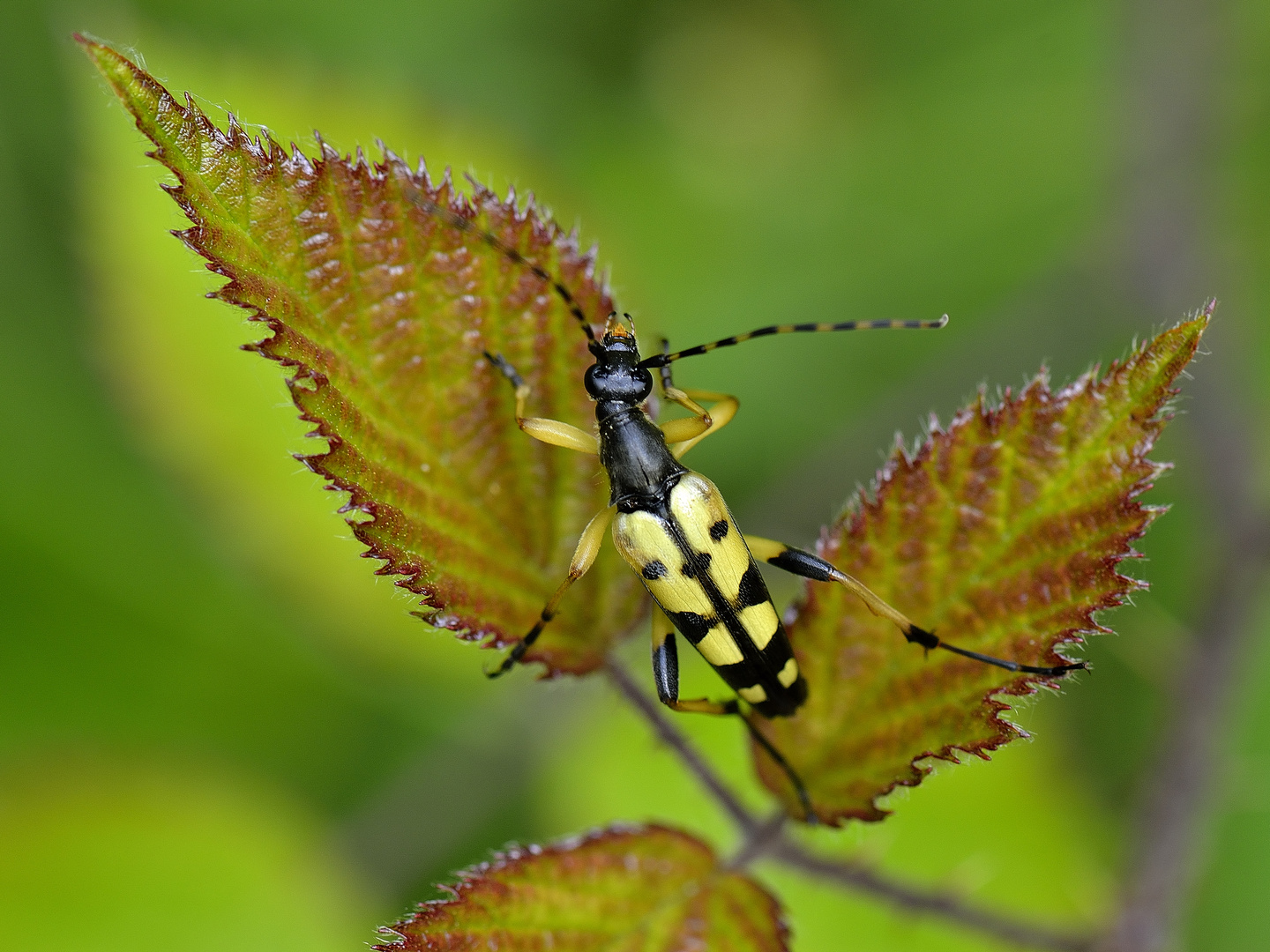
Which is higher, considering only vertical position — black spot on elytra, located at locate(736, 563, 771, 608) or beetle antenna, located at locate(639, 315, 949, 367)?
beetle antenna, located at locate(639, 315, 949, 367)

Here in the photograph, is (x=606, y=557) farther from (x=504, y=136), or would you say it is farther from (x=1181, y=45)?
(x=1181, y=45)

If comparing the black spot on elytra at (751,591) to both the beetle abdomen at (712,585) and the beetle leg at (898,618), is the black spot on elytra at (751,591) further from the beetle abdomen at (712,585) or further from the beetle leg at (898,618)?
the beetle leg at (898,618)

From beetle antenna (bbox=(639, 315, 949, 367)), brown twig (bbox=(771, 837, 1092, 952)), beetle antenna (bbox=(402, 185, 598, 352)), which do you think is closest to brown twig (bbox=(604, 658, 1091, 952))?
brown twig (bbox=(771, 837, 1092, 952))

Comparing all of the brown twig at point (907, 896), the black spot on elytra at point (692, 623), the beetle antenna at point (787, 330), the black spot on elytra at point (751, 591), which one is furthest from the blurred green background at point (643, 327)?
the beetle antenna at point (787, 330)

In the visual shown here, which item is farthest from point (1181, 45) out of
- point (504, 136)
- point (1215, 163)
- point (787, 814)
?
point (787, 814)

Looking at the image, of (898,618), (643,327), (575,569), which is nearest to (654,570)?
(575,569)

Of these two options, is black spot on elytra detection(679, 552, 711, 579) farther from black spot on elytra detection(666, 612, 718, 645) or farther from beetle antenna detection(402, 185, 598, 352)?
beetle antenna detection(402, 185, 598, 352)
